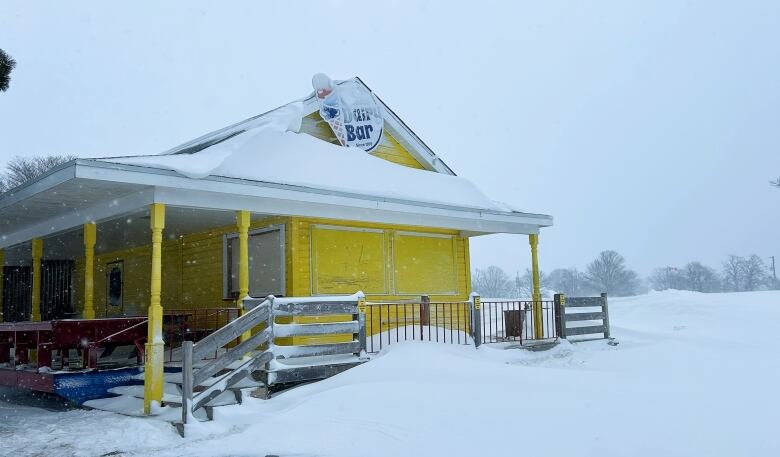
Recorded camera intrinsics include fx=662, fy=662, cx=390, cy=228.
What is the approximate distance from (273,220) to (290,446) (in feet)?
23.8

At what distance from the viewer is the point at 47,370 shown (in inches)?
406

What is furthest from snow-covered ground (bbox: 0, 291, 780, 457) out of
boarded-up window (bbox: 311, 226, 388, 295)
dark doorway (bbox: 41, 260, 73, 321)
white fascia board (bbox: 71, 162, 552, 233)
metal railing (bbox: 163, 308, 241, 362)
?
dark doorway (bbox: 41, 260, 73, 321)

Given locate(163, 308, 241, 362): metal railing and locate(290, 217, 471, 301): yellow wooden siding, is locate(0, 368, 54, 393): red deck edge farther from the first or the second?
locate(290, 217, 471, 301): yellow wooden siding

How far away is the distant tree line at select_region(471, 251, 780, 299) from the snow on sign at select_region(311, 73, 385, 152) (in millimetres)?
84306

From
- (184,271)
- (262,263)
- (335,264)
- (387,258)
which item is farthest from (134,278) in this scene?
(387,258)

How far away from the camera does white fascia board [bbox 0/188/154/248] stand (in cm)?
1017

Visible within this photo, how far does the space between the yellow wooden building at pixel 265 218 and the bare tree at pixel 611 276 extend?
90.1m

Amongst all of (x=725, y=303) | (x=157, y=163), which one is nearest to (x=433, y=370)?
(x=157, y=163)

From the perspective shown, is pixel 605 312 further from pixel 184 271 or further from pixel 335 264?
pixel 184 271

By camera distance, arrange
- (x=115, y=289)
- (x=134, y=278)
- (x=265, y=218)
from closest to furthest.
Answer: (x=265, y=218) < (x=134, y=278) < (x=115, y=289)

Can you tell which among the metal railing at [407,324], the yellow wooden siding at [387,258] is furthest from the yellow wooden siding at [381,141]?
the metal railing at [407,324]

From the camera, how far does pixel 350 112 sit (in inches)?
623

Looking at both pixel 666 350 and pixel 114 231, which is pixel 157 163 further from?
pixel 666 350

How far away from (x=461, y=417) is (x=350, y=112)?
10.0 meters
